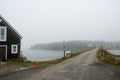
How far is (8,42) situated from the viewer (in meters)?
32.4

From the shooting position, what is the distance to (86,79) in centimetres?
1622

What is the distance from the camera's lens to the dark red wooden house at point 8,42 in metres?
31.8

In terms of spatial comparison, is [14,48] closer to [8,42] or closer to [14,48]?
[14,48]

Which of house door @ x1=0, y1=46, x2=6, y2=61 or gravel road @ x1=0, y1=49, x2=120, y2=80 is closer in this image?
gravel road @ x1=0, y1=49, x2=120, y2=80

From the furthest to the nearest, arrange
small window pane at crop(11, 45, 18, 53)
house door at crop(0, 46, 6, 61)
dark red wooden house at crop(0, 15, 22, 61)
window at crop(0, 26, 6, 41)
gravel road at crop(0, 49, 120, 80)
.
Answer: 1. small window pane at crop(11, 45, 18, 53)
2. window at crop(0, 26, 6, 41)
3. dark red wooden house at crop(0, 15, 22, 61)
4. house door at crop(0, 46, 6, 61)
5. gravel road at crop(0, 49, 120, 80)

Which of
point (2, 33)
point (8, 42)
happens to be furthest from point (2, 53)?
point (2, 33)

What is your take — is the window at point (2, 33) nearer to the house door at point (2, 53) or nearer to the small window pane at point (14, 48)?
the house door at point (2, 53)

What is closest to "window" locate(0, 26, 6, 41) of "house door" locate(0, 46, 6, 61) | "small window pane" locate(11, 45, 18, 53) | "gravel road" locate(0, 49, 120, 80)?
"house door" locate(0, 46, 6, 61)

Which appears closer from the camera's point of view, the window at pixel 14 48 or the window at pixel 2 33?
→ the window at pixel 2 33

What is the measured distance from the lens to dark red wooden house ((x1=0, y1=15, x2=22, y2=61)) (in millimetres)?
31766

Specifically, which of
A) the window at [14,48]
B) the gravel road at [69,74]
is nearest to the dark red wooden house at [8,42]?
the window at [14,48]

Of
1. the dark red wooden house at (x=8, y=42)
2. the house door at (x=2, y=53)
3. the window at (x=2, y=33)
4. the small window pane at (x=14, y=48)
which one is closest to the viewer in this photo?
the house door at (x=2, y=53)

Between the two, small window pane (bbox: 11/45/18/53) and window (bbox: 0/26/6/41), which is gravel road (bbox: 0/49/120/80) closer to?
small window pane (bbox: 11/45/18/53)

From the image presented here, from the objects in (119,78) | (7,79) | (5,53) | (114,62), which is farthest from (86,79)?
(5,53)
